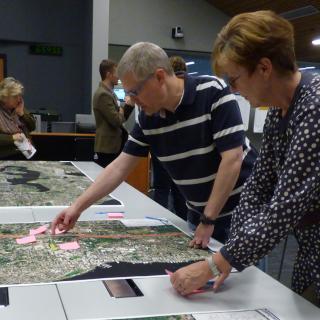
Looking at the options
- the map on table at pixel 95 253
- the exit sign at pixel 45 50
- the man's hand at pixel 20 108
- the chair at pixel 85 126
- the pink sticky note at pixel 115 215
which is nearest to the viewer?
the map on table at pixel 95 253

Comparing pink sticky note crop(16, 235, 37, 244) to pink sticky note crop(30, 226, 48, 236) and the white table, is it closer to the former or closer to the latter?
pink sticky note crop(30, 226, 48, 236)

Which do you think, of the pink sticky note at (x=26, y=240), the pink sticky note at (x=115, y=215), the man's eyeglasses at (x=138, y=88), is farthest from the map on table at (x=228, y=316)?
the pink sticky note at (x=115, y=215)

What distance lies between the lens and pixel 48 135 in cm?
511

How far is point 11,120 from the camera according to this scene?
381 centimetres

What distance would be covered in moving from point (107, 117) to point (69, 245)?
2810mm

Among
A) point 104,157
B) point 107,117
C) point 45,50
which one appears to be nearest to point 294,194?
point 107,117

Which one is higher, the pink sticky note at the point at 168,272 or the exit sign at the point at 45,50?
the exit sign at the point at 45,50

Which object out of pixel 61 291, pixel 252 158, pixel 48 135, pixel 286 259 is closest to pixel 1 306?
pixel 61 291

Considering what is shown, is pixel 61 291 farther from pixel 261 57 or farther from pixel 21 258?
pixel 261 57

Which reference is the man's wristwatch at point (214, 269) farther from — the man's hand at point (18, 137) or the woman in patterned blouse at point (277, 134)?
the man's hand at point (18, 137)

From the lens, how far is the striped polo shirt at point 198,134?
5.27 ft

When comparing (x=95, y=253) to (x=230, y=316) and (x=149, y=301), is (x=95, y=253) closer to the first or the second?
(x=149, y=301)

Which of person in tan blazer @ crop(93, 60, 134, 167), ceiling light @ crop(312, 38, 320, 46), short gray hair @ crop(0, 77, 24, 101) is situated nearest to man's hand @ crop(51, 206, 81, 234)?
short gray hair @ crop(0, 77, 24, 101)

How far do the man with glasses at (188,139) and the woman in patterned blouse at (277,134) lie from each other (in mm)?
390
